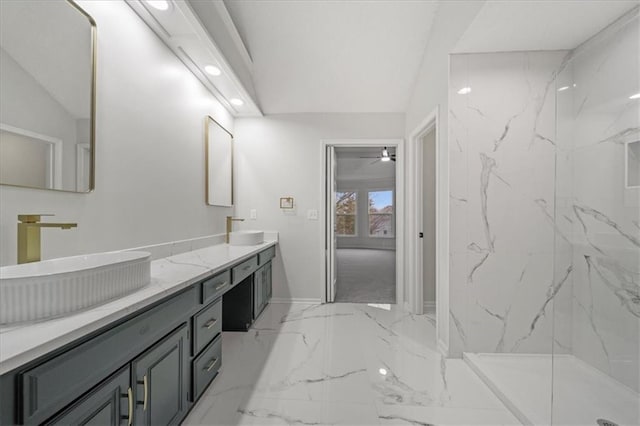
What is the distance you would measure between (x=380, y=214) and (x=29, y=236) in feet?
30.1

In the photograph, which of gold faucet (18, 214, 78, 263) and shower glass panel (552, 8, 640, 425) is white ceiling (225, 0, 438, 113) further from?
gold faucet (18, 214, 78, 263)

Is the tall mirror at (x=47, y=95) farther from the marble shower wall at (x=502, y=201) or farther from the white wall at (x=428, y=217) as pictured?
the white wall at (x=428, y=217)

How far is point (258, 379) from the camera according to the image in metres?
1.87

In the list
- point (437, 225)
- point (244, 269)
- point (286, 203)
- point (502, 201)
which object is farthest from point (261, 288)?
point (502, 201)

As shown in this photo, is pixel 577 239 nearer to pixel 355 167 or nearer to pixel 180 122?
pixel 180 122

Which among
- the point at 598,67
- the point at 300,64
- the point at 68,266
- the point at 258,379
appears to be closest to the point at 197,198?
the point at 68,266

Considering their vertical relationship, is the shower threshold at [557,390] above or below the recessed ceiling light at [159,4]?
below

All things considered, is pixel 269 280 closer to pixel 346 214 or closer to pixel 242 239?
pixel 242 239

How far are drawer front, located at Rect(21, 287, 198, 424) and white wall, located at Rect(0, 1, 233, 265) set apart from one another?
0.59 m

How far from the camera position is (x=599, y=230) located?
159 centimetres

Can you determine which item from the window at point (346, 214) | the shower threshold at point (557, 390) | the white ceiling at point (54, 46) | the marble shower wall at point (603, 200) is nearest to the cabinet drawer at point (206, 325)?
the white ceiling at point (54, 46)

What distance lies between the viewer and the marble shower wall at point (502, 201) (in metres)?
2.07

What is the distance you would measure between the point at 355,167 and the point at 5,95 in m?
8.57

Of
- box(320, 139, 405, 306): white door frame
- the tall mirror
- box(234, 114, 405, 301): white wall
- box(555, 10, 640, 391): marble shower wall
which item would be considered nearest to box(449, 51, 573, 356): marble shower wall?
box(555, 10, 640, 391): marble shower wall
